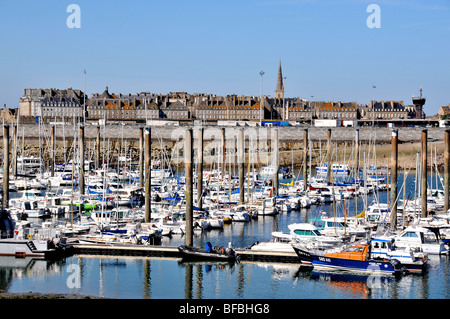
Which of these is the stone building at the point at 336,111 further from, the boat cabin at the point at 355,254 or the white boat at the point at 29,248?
the white boat at the point at 29,248

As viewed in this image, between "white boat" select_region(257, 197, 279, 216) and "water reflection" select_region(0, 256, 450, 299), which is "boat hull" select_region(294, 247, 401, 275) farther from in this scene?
"white boat" select_region(257, 197, 279, 216)

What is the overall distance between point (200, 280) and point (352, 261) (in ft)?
22.1

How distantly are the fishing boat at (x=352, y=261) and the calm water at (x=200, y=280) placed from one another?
1.37ft

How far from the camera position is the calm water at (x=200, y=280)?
92.8 ft

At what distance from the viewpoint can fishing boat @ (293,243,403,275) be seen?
101ft

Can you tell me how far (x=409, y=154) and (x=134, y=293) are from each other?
252ft

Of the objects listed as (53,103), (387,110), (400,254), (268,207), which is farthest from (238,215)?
(387,110)

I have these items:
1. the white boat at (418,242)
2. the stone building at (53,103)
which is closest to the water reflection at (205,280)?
the white boat at (418,242)

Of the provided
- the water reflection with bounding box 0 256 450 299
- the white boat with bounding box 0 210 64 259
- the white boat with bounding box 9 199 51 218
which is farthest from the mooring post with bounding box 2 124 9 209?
the water reflection with bounding box 0 256 450 299

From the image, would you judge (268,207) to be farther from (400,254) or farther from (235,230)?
(400,254)

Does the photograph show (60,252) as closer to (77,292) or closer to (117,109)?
(77,292)

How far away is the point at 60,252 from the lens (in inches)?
1347

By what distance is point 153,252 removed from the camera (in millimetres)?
34375
